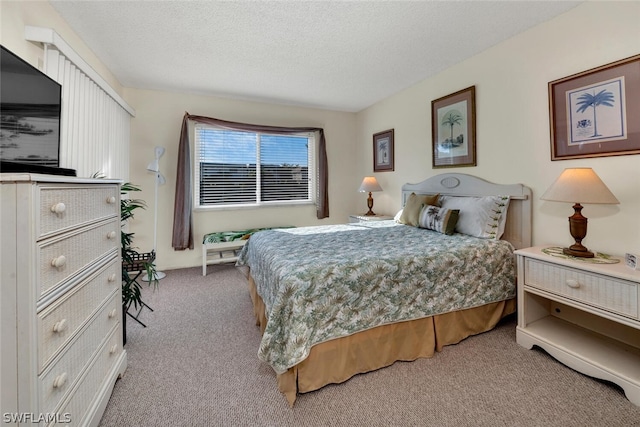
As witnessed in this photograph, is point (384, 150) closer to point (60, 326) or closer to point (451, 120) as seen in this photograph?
point (451, 120)

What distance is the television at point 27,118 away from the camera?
4.31ft

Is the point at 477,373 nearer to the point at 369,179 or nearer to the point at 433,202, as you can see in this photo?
the point at 433,202

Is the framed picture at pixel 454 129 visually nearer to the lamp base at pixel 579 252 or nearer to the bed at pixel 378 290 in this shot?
the bed at pixel 378 290

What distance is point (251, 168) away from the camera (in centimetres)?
438

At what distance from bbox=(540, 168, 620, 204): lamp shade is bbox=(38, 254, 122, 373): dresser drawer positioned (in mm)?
2726

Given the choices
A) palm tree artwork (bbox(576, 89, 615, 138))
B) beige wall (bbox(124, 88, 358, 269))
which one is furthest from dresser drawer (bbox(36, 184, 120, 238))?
palm tree artwork (bbox(576, 89, 615, 138))

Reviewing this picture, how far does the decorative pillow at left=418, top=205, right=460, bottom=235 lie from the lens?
2.60 m

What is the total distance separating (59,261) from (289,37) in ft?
7.90

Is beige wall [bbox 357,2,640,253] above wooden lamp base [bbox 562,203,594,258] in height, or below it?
above

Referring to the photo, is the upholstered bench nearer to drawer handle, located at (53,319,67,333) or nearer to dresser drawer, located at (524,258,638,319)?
drawer handle, located at (53,319,67,333)

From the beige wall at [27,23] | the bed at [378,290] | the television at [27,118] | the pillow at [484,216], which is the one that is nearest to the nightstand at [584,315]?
the bed at [378,290]

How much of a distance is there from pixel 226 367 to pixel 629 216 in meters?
2.93

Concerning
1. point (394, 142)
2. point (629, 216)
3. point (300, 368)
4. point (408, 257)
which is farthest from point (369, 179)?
point (300, 368)

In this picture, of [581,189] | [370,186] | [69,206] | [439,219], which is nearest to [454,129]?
[439,219]
